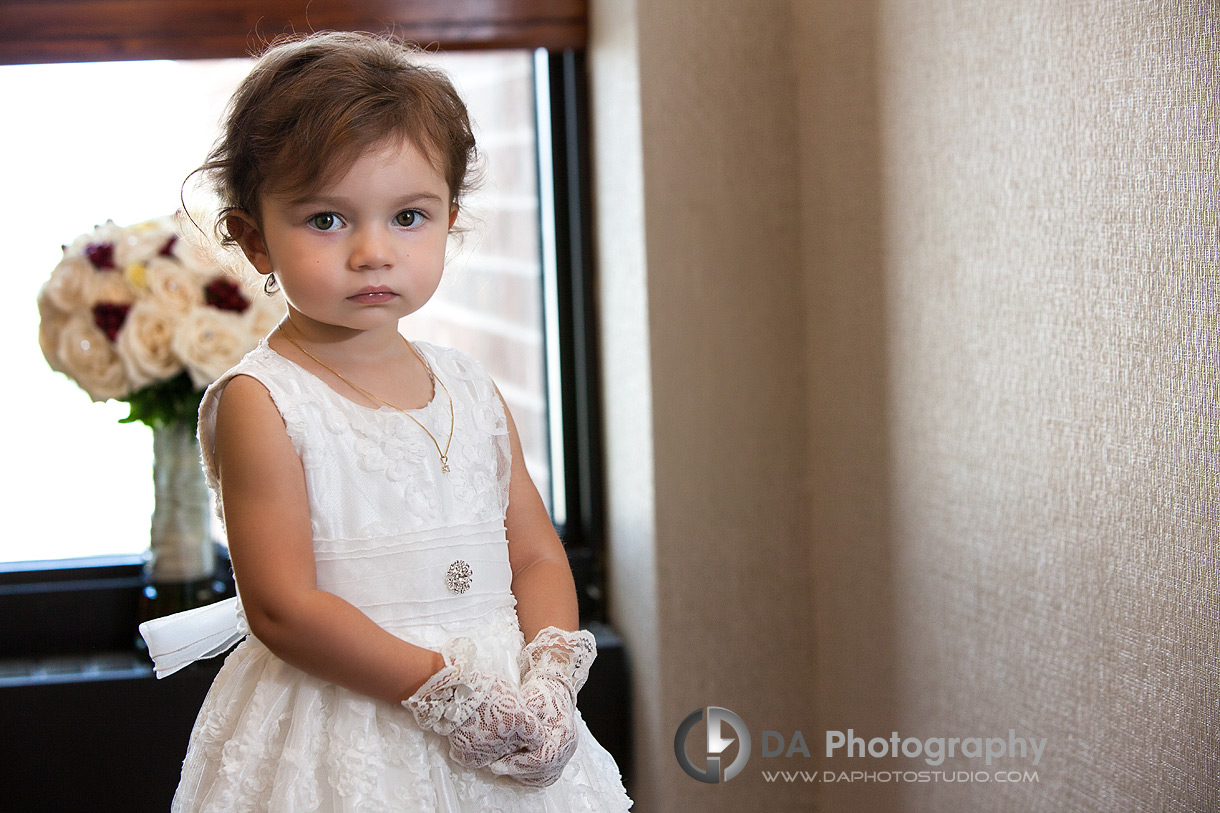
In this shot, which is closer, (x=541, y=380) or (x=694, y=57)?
(x=694, y=57)

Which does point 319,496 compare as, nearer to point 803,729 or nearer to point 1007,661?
point 1007,661

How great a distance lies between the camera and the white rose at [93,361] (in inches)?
71.5

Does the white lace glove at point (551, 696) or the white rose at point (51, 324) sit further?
the white rose at point (51, 324)

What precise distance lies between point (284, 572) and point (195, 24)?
51.9 inches

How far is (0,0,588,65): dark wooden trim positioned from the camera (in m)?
1.86

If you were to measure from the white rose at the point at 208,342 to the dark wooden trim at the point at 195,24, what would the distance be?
0.48 m

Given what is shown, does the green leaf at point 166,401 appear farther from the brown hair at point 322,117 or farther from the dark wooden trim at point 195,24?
the brown hair at point 322,117

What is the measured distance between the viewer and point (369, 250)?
0.93m

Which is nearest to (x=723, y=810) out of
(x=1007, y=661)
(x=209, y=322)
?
(x=1007, y=661)

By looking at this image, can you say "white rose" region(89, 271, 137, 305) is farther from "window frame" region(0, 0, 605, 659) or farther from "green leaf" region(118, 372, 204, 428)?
"window frame" region(0, 0, 605, 659)

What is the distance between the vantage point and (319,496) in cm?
98

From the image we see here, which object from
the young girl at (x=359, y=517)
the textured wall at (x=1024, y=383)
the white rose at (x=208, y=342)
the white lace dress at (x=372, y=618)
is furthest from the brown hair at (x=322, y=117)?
the white rose at (x=208, y=342)

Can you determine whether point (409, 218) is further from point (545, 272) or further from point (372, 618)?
point (545, 272)

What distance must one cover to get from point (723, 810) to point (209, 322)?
3.85ft
